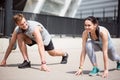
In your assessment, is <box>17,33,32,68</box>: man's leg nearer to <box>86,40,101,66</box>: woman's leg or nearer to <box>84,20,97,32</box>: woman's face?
<box>86,40,101,66</box>: woman's leg

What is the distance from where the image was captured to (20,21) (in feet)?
24.5

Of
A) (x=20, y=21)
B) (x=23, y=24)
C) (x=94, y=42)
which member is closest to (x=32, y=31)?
(x=23, y=24)

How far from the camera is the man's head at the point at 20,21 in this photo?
7.42 m

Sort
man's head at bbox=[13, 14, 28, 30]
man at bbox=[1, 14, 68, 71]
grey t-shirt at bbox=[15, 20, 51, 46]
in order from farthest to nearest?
A: grey t-shirt at bbox=[15, 20, 51, 46], man at bbox=[1, 14, 68, 71], man's head at bbox=[13, 14, 28, 30]

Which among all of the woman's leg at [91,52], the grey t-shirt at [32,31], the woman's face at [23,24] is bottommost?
the woman's leg at [91,52]

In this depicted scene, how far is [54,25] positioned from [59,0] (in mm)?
11706

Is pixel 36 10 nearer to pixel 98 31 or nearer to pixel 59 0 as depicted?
pixel 59 0

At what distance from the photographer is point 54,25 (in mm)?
18062

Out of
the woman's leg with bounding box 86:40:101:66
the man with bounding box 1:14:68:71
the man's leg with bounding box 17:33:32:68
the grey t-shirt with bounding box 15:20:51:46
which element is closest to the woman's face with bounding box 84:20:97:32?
the woman's leg with bounding box 86:40:101:66

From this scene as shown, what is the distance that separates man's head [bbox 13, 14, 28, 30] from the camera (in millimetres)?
7418

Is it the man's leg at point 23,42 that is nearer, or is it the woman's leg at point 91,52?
the woman's leg at point 91,52

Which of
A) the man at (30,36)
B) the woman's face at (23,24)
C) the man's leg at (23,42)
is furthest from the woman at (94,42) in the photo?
the man's leg at (23,42)

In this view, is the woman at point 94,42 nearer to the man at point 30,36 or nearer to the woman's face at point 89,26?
the woman's face at point 89,26

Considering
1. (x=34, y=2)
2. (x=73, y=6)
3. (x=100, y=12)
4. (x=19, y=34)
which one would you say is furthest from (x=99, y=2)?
(x=19, y=34)
